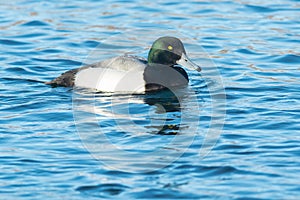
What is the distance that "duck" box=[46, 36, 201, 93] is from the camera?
12188 millimetres

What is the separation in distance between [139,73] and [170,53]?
0.68m

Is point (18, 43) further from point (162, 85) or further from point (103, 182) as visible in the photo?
point (103, 182)

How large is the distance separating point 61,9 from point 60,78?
596cm

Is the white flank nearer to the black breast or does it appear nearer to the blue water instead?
the black breast

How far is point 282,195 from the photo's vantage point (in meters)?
7.58

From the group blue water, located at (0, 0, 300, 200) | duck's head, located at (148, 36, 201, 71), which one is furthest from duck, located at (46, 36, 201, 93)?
blue water, located at (0, 0, 300, 200)

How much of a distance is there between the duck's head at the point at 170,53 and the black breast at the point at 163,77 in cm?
15

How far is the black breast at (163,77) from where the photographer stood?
12162 mm

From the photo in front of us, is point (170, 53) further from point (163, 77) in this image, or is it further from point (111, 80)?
point (111, 80)

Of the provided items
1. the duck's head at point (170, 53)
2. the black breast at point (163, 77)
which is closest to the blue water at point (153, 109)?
the black breast at point (163, 77)

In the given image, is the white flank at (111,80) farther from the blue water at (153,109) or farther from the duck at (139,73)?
the blue water at (153,109)

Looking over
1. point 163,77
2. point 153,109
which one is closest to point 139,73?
point 163,77

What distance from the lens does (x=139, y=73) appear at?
1230cm

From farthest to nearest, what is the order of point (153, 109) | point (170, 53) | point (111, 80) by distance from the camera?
point (170, 53) < point (111, 80) < point (153, 109)
